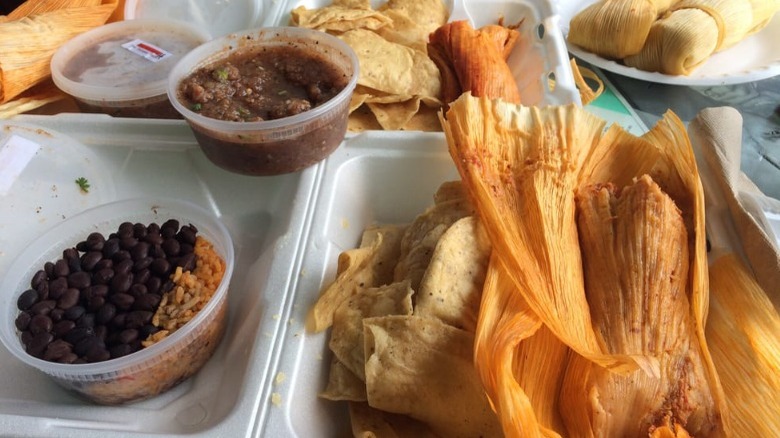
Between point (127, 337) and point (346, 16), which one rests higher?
point (346, 16)

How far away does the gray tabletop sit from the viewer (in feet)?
5.83

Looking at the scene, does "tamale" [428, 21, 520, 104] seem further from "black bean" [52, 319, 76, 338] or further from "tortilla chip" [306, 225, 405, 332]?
"black bean" [52, 319, 76, 338]

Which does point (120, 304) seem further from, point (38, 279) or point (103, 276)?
point (38, 279)

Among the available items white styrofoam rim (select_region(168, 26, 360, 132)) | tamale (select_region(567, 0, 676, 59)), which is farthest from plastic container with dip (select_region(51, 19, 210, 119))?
tamale (select_region(567, 0, 676, 59))

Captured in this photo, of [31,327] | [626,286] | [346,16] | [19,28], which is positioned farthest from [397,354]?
[19,28]

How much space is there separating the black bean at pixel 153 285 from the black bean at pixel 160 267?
0.02 meters

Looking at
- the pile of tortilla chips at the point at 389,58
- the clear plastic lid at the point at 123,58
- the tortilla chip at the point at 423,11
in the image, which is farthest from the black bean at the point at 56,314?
the tortilla chip at the point at 423,11

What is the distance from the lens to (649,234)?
90 centimetres

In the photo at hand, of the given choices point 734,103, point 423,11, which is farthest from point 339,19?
point 734,103

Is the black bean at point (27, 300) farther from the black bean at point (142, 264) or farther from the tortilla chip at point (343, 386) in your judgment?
the tortilla chip at point (343, 386)

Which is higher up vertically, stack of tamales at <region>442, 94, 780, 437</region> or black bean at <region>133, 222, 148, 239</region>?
stack of tamales at <region>442, 94, 780, 437</region>

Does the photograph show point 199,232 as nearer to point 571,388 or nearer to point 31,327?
point 31,327

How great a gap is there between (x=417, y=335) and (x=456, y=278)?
134 mm

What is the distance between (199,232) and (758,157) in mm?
1694
